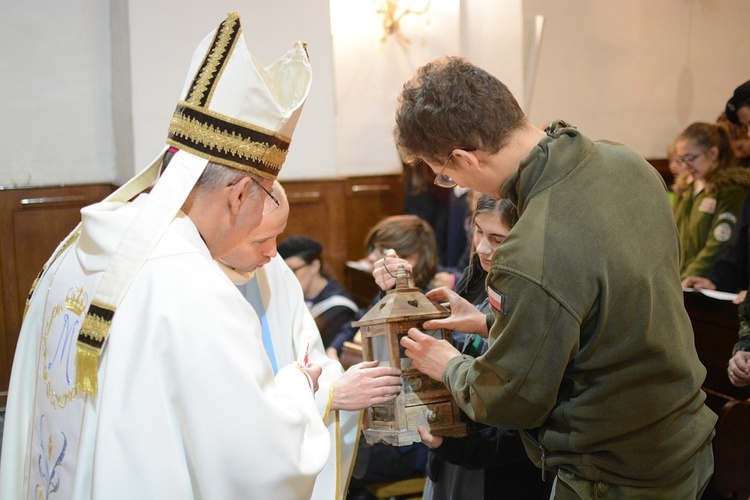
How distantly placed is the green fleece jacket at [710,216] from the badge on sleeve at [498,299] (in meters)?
3.35

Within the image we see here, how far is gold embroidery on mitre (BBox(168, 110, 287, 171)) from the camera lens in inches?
78.2

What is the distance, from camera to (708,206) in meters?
5.13

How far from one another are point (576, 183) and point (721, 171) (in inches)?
145

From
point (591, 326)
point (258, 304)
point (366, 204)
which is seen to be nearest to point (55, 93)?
point (366, 204)

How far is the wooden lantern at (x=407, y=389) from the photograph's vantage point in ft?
7.53

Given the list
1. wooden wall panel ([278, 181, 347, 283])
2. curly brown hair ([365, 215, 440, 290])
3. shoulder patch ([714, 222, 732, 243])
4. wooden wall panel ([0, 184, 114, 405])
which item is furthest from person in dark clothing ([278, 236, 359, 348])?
shoulder patch ([714, 222, 732, 243])

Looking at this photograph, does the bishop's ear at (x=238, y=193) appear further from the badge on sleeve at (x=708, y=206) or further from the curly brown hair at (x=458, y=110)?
the badge on sleeve at (x=708, y=206)

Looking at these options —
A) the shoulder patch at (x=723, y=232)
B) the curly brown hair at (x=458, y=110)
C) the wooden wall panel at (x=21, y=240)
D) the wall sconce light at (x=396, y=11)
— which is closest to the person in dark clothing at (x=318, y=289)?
the wooden wall panel at (x=21, y=240)

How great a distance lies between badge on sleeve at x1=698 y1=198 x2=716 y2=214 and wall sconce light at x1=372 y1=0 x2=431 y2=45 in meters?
3.06

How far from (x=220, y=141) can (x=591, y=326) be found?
995 mm

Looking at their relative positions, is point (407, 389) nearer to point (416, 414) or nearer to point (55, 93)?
point (416, 414)

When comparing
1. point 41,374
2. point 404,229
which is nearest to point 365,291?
point 404,229

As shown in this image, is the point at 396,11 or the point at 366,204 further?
the point at 366,204

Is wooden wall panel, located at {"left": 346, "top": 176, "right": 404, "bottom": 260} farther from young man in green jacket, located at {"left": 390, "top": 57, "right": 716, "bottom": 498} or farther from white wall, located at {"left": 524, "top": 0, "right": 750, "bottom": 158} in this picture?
young man in green jacket, located at {"left": 390, "top": 57, "right": 716, "bottom": 498}
